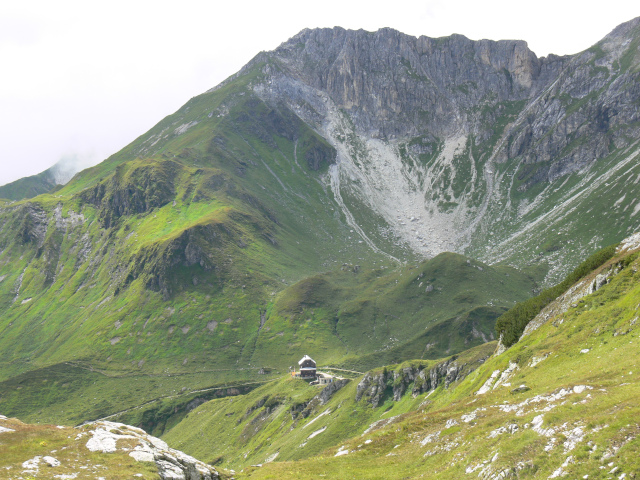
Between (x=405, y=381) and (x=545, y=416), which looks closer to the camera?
(x=545, y=416)

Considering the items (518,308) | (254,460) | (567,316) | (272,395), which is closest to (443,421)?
(567,316)

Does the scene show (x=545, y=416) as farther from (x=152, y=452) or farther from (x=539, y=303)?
(x=539, y=303)

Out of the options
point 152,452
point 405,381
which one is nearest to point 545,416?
point 152,452

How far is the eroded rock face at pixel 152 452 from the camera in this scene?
135 ft

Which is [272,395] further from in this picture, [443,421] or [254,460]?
[443,421]

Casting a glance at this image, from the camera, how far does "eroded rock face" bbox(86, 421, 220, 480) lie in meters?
41.3

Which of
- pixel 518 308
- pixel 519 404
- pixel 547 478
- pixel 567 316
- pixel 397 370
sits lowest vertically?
pixel 397 370

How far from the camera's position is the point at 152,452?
42.8 m

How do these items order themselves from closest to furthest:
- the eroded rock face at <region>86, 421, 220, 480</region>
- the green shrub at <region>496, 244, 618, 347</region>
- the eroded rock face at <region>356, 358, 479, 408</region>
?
the eroded rock face at <region>86, 421, 220, 480</region> < the green shrub at <region>496, 244, 618, 347</region> < the eroded rock face at <region>356, 358, 479, 408</region>

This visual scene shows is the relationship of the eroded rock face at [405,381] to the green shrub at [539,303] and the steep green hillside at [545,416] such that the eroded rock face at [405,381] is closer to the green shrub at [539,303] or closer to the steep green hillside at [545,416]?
the green shrub at [539,303]

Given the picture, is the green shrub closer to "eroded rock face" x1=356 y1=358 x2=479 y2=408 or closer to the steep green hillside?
the steep green hillside

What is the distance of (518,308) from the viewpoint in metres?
95.8

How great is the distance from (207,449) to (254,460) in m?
52.0

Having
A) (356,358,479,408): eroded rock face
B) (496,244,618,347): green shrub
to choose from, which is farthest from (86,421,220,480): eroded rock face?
(356,358,479,408): eroded rock face
